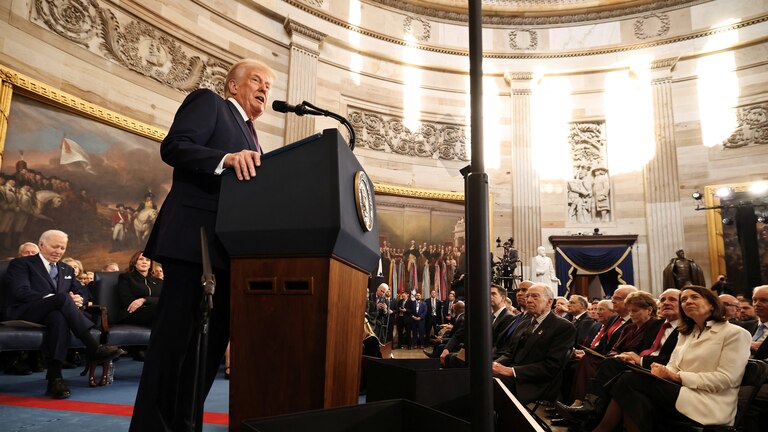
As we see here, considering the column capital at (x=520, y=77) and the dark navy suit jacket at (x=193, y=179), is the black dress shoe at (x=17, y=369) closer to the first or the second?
the dark navy suit jacket at (x=193, y=179)

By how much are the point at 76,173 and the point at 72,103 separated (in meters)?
1.16

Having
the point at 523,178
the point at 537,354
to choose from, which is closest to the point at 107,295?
the point at 537,354

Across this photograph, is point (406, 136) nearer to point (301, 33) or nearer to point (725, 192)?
point (301, 33)

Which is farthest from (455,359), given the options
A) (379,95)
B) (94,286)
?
(379,95)

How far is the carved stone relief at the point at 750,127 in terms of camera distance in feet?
46.5

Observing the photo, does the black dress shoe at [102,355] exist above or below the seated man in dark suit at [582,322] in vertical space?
below

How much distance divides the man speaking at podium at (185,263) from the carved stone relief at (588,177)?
1521 cm

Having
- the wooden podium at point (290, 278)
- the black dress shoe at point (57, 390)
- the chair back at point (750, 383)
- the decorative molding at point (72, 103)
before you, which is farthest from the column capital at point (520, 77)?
the wooden podium at point (290, 278)

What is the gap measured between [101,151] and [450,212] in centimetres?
942

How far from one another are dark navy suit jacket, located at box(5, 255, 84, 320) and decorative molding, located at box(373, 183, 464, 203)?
964 cm

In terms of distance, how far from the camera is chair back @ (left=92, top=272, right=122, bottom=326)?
5.98 m

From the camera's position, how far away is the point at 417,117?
15492 mm

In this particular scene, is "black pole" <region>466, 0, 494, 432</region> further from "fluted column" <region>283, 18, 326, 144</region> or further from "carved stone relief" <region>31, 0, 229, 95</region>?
"fluted column" <region>283, 18, 326, 144</region>

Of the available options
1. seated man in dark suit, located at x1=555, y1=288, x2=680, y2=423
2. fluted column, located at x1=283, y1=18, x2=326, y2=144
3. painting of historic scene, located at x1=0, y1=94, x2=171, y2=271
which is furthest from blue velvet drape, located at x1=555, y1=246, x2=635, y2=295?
painting of historic scene, located at x1=0, y1=94, x2=171, y2=271
